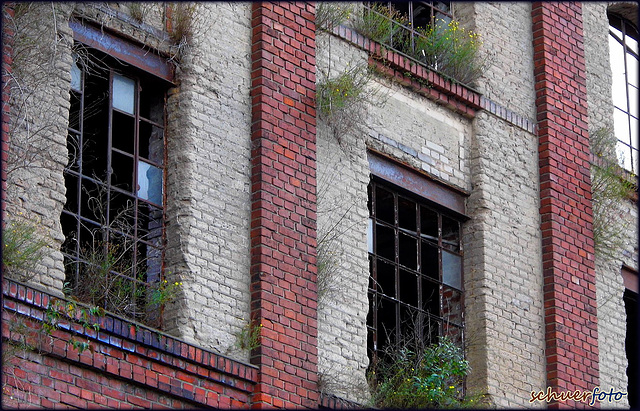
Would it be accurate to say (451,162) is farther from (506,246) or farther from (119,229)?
(119,229)

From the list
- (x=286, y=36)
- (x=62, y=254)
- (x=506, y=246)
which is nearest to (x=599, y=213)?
(x=506, y=246)

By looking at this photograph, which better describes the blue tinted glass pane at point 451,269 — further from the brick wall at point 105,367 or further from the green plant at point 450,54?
the brick wall at point 105,367

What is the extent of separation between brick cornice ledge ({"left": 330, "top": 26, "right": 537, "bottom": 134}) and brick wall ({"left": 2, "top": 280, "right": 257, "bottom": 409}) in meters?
3.83

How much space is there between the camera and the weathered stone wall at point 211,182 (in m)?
11.3

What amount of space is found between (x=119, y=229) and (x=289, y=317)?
1612 mm

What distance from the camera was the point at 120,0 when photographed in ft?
38.8

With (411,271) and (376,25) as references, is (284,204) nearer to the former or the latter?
(411,271)

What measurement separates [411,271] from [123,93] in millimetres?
3386

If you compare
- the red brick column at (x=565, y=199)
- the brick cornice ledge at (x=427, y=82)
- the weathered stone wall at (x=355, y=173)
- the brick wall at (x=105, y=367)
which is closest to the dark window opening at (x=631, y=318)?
the red brick column at (x=565, y=199)

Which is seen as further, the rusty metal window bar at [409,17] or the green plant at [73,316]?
the rusty metal window bar at [409,17]

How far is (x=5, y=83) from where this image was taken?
10500 mm

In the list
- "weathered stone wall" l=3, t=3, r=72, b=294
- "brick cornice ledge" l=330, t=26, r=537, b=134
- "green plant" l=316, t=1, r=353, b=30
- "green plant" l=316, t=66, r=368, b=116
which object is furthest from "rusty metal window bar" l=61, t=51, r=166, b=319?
"brick cornice ledge" l=330, t=26, r=537, b=134

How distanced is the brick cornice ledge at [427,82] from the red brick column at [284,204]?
2.58 ft

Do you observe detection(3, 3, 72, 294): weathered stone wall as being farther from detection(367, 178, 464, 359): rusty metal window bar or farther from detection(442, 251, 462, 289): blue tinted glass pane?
detection(442, 251, 462, 289): blue tinted glass pane
